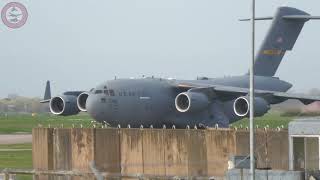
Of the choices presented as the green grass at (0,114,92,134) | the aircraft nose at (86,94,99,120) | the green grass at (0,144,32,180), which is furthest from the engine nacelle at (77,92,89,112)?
the green grass at (0,114,92,134)

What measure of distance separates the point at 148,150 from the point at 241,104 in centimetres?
1729

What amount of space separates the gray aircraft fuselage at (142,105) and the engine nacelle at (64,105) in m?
3.07

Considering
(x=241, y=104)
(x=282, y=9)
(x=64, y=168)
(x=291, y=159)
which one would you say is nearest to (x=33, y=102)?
(x=282, y=9)

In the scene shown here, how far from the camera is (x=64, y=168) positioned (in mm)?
27594

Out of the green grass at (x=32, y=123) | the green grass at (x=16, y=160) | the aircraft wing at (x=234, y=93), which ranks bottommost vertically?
the green grass at (x=16, y=160)

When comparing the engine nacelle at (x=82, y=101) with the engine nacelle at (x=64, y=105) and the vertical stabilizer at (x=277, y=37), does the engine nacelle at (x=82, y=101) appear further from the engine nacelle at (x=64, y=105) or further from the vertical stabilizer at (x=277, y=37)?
the vertical stabilizer at (x=277, y=37)

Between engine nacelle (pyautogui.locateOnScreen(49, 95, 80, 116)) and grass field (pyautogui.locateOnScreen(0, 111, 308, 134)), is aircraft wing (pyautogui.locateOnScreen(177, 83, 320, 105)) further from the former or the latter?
engine nacelle (pyautogui.locateOnScreen(49, 95, 80, 116))

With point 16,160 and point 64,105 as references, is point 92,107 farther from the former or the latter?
point 16,160

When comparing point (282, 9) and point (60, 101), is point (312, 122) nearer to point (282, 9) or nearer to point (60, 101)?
point (60, 101)

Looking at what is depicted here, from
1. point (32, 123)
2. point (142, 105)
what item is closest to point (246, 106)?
point (142, 105)

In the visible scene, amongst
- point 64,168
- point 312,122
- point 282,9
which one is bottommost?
point 64,168

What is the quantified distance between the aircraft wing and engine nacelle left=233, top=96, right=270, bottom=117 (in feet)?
5.74

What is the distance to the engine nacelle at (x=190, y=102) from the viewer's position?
42441 mm

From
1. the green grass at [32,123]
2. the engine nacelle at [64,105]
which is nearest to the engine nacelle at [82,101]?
the engine nacelle at [64,105]
